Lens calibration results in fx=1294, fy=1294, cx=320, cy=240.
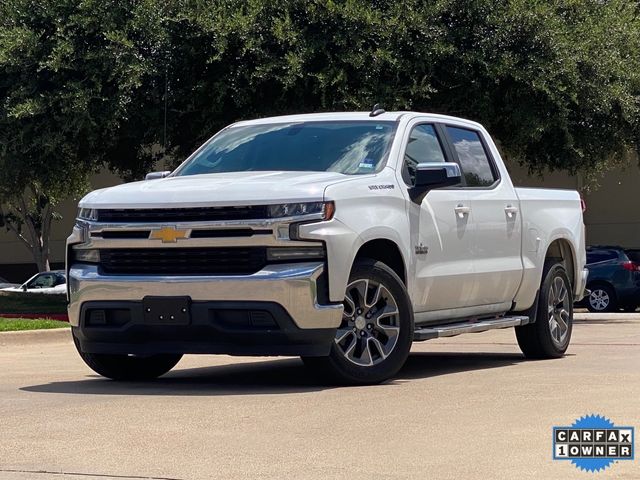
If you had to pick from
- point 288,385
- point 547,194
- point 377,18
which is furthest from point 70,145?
point 288,385

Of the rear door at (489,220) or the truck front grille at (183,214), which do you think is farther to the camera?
the rear door at (489,220)

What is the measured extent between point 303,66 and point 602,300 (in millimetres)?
10164

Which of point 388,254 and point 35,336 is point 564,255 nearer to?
point 388,254

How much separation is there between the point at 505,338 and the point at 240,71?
8080 millimetres

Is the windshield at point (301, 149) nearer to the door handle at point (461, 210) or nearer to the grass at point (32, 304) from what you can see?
the door handle at point (461, 210)

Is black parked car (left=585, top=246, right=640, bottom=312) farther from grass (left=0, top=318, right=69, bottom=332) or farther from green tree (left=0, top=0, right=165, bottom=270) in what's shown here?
grass (left=0, top=318, right=69, bottom=332)

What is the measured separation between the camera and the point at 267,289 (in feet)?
28.0

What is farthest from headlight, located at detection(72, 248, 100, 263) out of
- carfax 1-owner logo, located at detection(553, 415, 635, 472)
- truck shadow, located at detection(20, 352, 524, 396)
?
carfax 1-owner logo, located at detection(553, 415, 635, 472)

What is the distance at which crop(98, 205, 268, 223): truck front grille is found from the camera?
8633 mm

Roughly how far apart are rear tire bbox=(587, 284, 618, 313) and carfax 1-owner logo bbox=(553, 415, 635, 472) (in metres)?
21.5

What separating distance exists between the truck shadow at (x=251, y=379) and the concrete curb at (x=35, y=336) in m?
6.09

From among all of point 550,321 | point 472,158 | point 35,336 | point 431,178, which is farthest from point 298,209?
point 35,336

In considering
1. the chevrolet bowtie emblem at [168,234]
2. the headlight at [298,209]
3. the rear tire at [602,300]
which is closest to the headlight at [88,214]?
the chevrolet bowtie emblem at [168,234]

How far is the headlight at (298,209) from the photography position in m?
8.59
